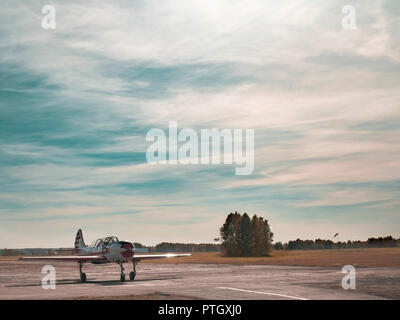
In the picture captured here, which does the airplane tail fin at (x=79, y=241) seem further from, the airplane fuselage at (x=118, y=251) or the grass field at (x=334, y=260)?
the grass field at (x=334, y=260)

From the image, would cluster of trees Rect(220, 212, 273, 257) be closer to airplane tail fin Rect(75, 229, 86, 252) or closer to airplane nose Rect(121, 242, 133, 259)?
airplane tail fin Rect(75, 229, 86, 252)

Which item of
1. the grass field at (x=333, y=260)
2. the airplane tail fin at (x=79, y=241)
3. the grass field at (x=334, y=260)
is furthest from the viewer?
the grass field at (x=334, y=260)

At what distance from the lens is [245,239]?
133 m

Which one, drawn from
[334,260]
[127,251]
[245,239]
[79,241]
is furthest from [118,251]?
[245,239]

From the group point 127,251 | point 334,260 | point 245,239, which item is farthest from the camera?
point 245,239

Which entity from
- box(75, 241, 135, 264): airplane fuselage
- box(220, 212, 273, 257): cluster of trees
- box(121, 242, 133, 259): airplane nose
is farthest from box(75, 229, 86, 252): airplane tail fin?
box(220, 212, 273, 257): cluster of trees

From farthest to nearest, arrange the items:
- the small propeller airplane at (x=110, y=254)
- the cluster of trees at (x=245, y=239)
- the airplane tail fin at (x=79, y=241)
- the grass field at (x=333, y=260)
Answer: the cluster of trees at (x=245, y=239) → the grass field at (x=333, y=260) → the airplane tail fin at (x=79, y=241) → the small propeller airplane at (x=110, y=254)

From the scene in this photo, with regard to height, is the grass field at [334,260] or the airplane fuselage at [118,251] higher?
the airplane fuselage at [118,251]

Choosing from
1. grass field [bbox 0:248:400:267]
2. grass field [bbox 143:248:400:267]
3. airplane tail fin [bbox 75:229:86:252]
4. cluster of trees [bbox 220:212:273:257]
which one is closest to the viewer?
airplane tail fin [bbox 75:229:86:252]

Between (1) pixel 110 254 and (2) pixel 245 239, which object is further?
(2) pixel 245 239

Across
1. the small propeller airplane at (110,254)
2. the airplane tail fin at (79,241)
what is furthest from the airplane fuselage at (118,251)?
the airplane tail fin at (79,241)

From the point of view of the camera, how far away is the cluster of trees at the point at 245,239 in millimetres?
132750

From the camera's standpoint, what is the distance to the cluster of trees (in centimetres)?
13275

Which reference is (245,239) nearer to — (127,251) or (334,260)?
(334,260)
